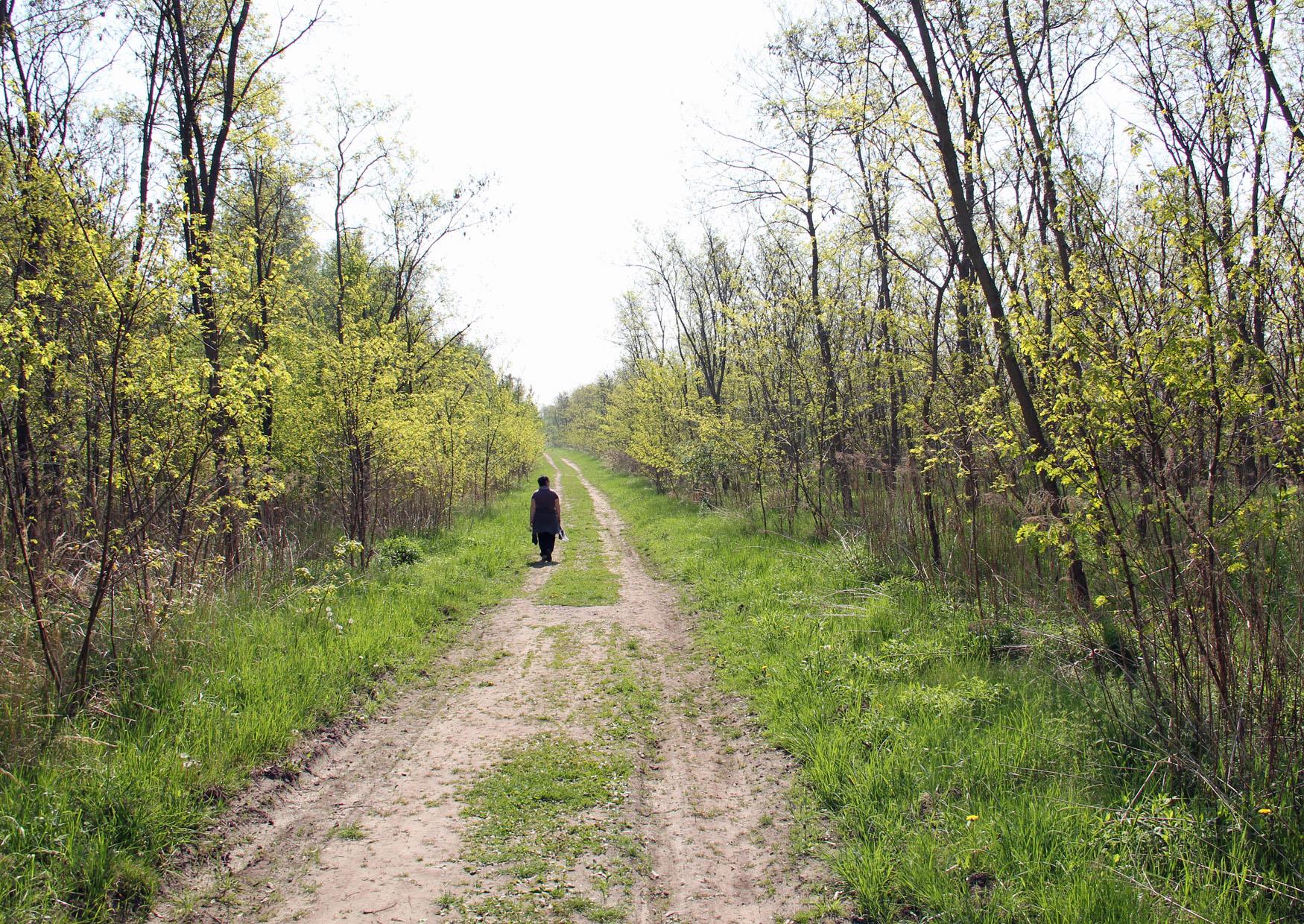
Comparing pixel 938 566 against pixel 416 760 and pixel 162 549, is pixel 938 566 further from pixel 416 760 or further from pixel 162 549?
pixel 162 549

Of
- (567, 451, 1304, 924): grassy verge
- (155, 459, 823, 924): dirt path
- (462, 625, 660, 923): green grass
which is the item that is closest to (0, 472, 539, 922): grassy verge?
(155, 459, 823, 924): dirt path

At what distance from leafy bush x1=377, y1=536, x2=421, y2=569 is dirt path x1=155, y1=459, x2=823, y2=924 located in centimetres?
486

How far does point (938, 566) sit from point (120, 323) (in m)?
7.85

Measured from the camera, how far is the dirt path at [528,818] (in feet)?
9.91

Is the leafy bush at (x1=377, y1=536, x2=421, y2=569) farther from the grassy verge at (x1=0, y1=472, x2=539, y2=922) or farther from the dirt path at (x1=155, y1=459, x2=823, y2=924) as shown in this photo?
the dirt path at (x1=155, y1=459, x2=823, y2=924)

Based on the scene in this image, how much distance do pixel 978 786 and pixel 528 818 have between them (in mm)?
2586

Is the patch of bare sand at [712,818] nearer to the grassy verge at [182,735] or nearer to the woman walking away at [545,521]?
the grassy verge at [182,735]

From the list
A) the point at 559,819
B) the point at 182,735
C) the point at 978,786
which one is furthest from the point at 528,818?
the point at 978,786

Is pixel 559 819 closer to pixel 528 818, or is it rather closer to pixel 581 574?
pixel 528 818

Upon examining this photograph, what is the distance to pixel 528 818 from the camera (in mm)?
3695

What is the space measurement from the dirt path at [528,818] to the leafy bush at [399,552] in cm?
486

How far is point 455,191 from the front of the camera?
16.6 m

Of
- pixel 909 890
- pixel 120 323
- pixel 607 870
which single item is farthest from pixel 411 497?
pixel 909 890

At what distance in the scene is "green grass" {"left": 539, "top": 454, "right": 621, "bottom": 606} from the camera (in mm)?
9125
